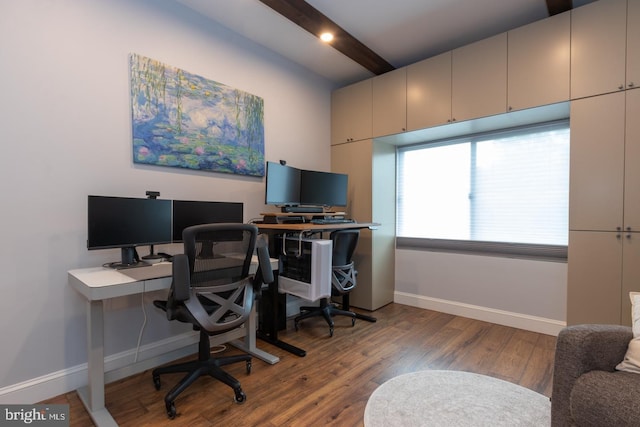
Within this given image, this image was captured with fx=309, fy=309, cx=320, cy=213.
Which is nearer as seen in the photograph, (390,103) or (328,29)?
(328,29)

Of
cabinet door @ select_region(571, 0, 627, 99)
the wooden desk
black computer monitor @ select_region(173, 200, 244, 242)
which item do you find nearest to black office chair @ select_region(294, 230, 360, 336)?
the wooden desk

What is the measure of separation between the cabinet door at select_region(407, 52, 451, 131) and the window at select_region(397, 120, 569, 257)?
57cm

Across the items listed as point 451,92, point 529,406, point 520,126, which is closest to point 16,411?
point 529,406

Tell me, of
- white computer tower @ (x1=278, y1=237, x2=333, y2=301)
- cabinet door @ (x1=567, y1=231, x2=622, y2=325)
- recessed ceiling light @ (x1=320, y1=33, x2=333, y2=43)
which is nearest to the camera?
cabinet door @ (x1=567, y1=231, x2=622, y2=325)

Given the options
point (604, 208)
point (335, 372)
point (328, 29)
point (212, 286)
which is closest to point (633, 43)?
point (604, 208)

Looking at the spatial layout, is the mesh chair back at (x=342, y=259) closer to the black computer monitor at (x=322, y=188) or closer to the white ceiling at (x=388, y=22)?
the black computer monitor at (x=322, y=188)

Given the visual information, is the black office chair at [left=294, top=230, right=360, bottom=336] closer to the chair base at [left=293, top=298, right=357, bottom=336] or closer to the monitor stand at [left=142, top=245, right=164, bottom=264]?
the chair base at [left=293, top=298, right=357, bottom=336]

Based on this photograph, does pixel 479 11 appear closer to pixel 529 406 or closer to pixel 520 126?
pixel 520 126

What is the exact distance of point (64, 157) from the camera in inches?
78.3

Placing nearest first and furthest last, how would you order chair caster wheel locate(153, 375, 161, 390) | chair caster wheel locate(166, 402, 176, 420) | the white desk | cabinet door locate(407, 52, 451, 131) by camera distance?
the white desk → chair caster wheel locate(166, 402, 176, 420) → chair caster wheel locate(153, 375, 161, 390) → cabinet door locate(407, 52, 451, 131)

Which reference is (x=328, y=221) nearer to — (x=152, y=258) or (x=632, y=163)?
(x=152, y=258)

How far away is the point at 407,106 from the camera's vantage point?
3.28 meters

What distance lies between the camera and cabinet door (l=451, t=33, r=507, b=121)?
271 cm

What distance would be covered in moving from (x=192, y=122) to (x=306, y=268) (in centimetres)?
156
